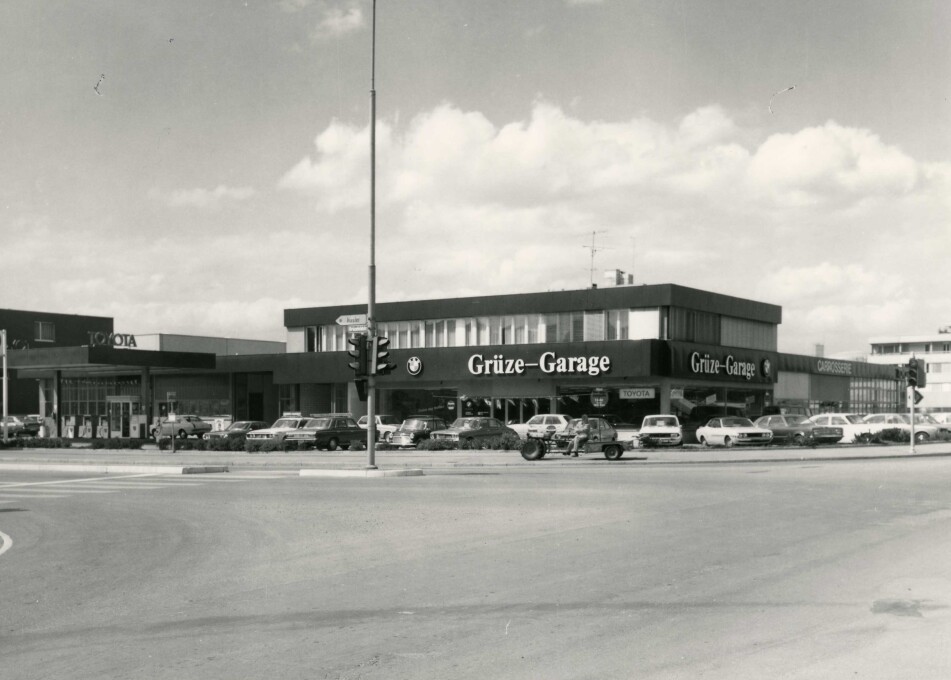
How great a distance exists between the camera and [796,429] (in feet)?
141

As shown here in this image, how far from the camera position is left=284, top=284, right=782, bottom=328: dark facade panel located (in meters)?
51.7

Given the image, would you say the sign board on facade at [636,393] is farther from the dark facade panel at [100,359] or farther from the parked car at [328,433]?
the dark facade panel at [100,359]

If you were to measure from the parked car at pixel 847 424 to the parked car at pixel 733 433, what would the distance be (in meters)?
5.03

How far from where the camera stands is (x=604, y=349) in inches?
2028

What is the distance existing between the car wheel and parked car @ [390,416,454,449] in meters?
10.6

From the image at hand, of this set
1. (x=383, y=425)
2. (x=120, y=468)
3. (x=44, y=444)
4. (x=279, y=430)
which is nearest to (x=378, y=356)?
(x=120, y=468)

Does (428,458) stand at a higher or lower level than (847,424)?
lower

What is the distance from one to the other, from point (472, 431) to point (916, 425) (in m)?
20.6

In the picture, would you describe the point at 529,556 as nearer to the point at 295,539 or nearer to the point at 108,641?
the point at 295,539

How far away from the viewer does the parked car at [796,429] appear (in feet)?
141

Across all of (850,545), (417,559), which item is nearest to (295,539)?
(417,559)

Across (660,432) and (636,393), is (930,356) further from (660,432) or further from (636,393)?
(660,432)

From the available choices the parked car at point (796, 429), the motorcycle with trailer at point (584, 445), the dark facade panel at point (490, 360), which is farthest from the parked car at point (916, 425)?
the motorcycle with trailer at point (584, 445)

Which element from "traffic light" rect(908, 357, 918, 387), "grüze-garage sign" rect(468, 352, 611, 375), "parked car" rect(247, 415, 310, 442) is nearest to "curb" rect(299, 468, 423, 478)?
"parked car" rect(247, 415, 310, 442)
